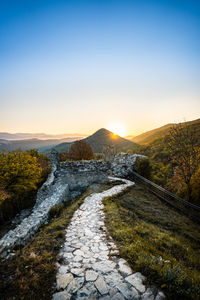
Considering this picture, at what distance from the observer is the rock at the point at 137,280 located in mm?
3004

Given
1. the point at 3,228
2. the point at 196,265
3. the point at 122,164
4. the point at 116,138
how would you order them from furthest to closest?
the point at 116,138 < the point at 122,164 < the point at 3,228 < the point at 196,265

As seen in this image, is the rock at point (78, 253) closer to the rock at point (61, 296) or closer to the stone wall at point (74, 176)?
the rock at point (61, 296)

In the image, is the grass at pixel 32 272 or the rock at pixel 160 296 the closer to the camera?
the rock at pixel 160 296

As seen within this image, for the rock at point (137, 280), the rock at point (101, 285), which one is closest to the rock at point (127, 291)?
the rock at point (137, 280)

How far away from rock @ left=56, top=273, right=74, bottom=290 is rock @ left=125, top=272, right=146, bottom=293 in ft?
4.41

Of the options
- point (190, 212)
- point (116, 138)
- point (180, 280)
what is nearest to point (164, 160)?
point (190, 212)

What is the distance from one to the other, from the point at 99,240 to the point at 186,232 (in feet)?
14.6

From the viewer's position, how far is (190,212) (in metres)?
8.10

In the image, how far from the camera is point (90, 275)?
341cm

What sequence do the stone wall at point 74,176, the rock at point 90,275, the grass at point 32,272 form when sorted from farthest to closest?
the stone wall at point 74,176 → the rock at point 90,275 → the grass at point 32,272

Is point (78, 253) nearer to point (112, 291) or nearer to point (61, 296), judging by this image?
point (61, 296)

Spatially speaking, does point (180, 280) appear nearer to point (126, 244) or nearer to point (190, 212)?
point (126, 244)

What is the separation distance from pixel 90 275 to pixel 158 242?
A: 9.06ft

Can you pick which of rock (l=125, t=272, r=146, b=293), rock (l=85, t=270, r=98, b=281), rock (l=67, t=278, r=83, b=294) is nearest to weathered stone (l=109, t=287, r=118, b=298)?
rock (l=125, t=272, r=146, b=293)
